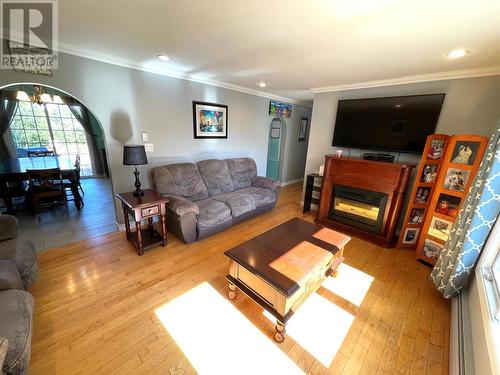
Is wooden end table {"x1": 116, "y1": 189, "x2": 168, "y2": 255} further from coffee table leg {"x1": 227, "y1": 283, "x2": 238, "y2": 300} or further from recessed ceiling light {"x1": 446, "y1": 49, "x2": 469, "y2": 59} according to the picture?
recessed ceiling light {"x1": 446, "y1": 49, "x2": 469, "y2": 59}

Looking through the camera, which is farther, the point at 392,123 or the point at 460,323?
the point at 392,123

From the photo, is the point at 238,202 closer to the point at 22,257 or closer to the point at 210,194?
the point at 210,194

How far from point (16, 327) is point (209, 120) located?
317 centimetres

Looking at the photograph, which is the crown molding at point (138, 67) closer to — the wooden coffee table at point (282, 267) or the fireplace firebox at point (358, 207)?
the fireplace firebox at point (358, 207)

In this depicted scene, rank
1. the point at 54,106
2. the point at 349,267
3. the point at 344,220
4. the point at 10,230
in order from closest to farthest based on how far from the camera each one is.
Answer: the point at 10,230, the point at 349,267, the point at 344,220, the point at 54,106

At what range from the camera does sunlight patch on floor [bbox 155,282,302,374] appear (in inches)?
51.3

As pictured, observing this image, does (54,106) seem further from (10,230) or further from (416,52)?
(416,52)

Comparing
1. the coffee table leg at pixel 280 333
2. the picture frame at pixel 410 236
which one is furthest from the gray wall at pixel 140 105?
the picture frame at pixel 410 236

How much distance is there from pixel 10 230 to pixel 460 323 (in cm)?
385

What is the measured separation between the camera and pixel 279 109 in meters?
4.73

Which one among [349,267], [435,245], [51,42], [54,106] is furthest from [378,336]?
[54,106]

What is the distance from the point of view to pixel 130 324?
1545 mm

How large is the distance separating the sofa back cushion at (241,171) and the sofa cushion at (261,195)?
17cm

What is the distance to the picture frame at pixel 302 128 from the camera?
18.0ft
